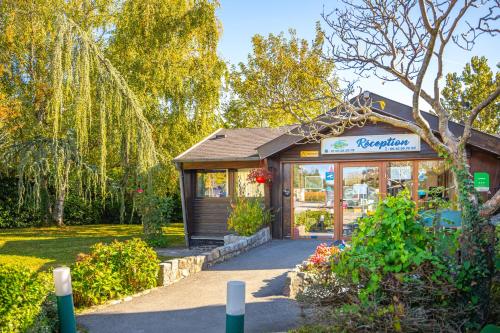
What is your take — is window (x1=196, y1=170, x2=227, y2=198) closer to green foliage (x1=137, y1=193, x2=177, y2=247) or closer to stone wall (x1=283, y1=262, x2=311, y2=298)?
green foliage (x1=137, y1=193, x2=177, y2=247)

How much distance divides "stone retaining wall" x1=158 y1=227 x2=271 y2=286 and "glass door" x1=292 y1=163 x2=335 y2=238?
1.63 meters

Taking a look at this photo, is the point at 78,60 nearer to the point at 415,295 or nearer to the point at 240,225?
the point at 240,225

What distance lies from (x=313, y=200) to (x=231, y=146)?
3.75 metres

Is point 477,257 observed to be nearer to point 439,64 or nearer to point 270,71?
point 439,64

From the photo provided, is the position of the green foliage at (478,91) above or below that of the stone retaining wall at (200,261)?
above

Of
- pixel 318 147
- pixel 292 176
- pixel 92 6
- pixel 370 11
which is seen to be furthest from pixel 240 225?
pixel 92 6

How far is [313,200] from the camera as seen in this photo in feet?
46.5

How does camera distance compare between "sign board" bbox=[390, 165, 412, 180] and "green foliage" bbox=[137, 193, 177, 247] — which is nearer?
"sign board" bbox=[390, 165, 412, 180]

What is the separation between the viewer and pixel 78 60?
10.7 metres

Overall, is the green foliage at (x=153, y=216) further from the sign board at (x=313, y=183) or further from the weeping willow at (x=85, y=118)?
the sign board at (x=313, y=183)

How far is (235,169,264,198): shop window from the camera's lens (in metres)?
15.5

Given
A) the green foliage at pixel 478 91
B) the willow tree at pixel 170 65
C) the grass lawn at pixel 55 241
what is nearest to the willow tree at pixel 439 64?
the grass lawn at pixel 55 241

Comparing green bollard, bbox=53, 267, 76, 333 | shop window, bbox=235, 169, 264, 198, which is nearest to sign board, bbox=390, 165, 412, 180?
shop window, bbox=235, 169, 264, 198

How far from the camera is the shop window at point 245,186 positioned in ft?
50.9
